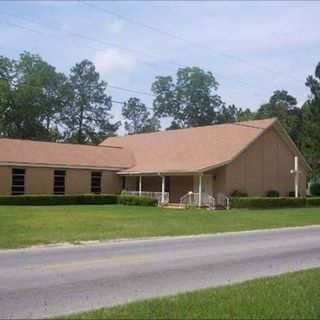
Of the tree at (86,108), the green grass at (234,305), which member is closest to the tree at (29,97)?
Answer: the tree at (86,108)

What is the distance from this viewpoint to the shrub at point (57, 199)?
3659 cm

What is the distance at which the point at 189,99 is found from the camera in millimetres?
88688

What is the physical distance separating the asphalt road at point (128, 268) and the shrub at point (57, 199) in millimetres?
20376

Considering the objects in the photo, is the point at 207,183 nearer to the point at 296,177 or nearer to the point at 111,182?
the point at 296,177

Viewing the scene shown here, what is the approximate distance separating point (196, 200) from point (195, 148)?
5.47 m

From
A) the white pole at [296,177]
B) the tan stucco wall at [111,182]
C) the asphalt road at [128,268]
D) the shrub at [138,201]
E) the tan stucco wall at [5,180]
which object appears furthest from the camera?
the tan stucco wall at [111,182]

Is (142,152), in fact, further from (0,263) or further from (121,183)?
(0,263)

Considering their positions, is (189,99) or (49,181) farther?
(189,99)

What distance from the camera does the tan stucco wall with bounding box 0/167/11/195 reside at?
39562 millimetres

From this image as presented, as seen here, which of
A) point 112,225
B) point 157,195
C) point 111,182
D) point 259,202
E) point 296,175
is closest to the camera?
point 112,225

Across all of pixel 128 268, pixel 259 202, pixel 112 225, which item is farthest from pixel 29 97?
pixel 128 268

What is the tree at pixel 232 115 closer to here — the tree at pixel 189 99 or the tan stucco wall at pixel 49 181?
the tree at pixel 189 99

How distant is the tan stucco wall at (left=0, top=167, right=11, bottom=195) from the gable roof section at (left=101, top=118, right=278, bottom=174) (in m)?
9.29

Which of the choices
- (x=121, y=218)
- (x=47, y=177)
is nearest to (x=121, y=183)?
(x=47, y=177)
